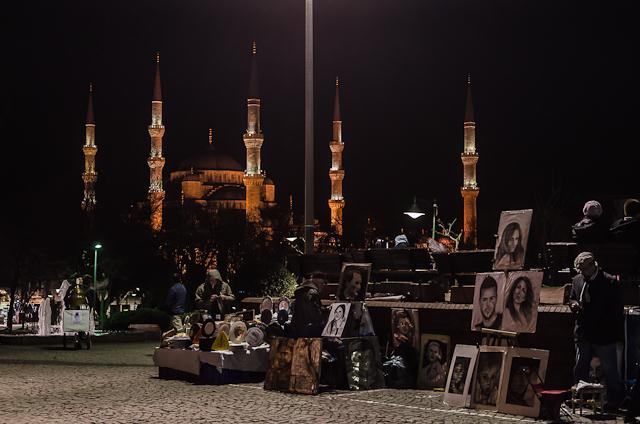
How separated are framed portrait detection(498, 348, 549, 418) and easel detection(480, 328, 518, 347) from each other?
0.26m

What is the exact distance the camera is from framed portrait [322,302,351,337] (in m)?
11.6

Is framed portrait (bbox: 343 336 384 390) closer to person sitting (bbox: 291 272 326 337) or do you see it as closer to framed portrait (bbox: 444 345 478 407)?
person sitting (bbox: 291 272 326 337)

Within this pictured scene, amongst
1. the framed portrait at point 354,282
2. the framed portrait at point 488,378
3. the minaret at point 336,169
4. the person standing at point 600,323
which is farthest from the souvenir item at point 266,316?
the minaret at point 336,169

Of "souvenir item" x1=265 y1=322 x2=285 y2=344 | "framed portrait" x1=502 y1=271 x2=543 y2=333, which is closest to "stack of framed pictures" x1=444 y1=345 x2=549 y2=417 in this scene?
"framed portrait" x1=502 y1=271 x2=543 y2=333

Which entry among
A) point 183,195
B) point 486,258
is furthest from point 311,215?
point 183,195

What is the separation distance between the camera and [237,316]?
13594 millimetres

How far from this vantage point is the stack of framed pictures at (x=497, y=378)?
9.03 meters

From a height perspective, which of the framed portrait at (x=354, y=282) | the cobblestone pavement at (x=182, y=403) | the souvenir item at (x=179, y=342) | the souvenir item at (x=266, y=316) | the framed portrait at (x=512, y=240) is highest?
the framed portrait at (x=512, y=240)

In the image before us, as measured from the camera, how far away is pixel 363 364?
11.3 m

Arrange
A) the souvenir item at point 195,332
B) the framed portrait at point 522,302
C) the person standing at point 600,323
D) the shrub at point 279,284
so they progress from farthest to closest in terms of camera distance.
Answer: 1. the shrub at point 279,284
2. the souvenir item at point 195,332
3. the framed portrait at point 522,302
4. the person standing at point 600,323

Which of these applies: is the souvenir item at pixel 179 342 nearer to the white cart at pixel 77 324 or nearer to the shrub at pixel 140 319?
the white cart at pixel 77 324

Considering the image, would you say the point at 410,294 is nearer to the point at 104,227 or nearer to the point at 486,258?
the point at 486,258

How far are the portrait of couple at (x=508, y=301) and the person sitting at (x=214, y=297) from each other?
5406 millimetres

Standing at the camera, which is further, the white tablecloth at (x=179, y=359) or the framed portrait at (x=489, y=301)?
the white tablecloth at (x=179, y=359)
